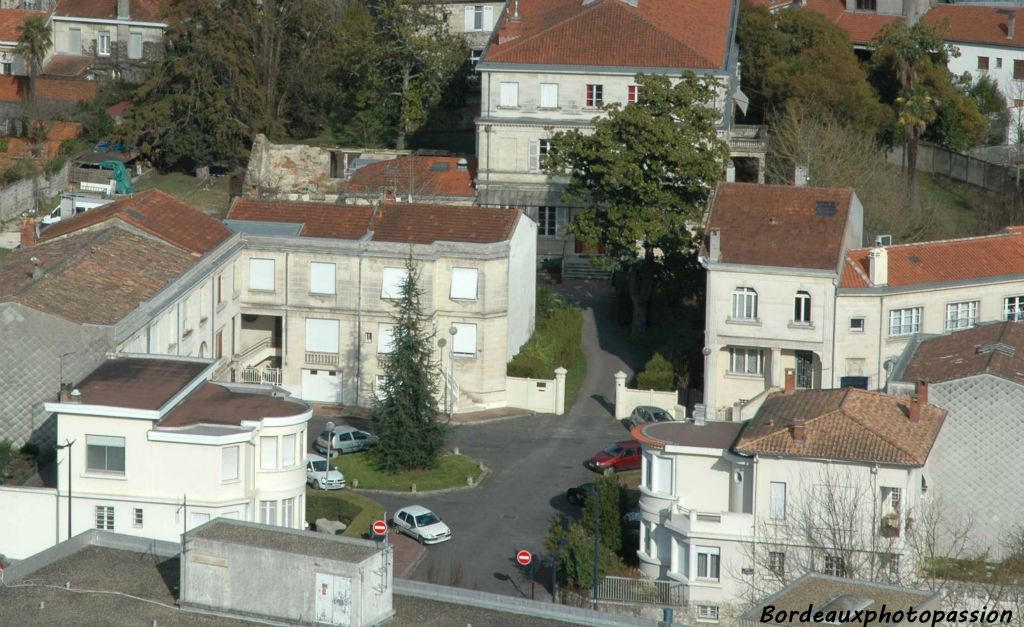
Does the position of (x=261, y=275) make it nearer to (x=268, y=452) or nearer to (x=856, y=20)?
(x=268, y=452)

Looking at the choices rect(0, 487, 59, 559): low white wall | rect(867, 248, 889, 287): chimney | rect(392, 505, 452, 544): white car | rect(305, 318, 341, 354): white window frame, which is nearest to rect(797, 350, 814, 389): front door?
rect(867, 248, 889, 287): chimney

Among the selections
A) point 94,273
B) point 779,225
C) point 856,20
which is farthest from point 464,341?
point 856,20

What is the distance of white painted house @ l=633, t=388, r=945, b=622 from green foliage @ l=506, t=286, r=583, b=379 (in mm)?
16250

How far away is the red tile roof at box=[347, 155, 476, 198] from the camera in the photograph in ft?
306

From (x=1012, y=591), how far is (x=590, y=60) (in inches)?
1645

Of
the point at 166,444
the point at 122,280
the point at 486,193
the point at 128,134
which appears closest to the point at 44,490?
the point at 166,444

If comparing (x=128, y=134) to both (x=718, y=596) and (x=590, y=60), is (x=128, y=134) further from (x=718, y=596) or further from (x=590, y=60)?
(x=718, y=596)

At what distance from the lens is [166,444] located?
60.3 m

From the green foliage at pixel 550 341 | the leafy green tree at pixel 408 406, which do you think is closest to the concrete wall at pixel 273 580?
the leafy green tree at pixel 408 406

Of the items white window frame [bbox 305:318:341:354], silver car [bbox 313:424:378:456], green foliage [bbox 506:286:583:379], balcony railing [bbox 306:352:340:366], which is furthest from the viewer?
green foliage [bbox 506:286:583:379]

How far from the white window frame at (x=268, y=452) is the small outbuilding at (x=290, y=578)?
15.3 m

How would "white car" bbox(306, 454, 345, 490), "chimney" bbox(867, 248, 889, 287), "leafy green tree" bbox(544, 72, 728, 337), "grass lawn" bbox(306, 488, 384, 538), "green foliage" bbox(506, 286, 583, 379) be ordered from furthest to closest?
"leafy green tree" bbox(544, 72, 728, 337)
"green foliage" bbox(506, 286, 583, 379)
"chimney" bbox(867, 248, 889, 287)
"white car" bbox(306, 454, 345, 490)
"grass lawn" bbox(306, 488, 384, 538)

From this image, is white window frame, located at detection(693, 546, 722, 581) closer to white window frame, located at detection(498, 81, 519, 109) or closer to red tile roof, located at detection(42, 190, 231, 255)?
red tile roof, located at detection(42, 190, 231, 255)

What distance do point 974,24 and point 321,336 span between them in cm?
4726
